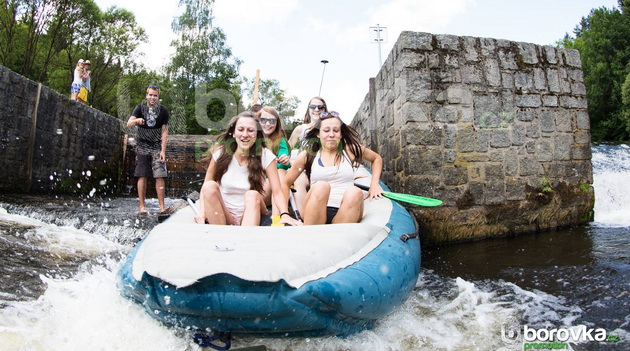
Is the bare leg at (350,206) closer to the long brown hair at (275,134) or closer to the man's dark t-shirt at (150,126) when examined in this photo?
the long brown hair at (275,134)

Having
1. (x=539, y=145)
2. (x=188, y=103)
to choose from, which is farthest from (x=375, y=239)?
(x=188, y=103)

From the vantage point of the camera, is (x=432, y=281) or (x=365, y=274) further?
(x=432, y=281)

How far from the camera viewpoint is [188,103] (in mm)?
28125

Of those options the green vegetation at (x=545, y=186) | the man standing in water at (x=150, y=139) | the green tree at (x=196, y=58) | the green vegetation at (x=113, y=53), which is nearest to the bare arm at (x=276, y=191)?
the man standing in water at (x=150, y=139)

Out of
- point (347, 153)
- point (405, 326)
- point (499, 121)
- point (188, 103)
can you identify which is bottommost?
point (405, 326)

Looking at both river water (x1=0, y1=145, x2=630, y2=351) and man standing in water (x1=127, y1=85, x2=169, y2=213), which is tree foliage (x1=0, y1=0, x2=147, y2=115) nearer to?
man standing in water (x1=127, y1=85, x2=169, y2=213)

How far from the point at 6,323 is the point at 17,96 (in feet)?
17.6

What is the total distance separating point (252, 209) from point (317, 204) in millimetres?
394

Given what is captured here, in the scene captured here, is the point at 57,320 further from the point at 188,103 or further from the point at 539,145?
the point at 188,103

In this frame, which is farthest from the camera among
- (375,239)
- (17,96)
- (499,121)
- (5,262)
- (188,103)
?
(188,103)

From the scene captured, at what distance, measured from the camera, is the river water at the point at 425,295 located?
197 cm

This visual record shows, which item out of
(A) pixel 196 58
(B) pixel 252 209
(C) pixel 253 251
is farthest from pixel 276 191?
(A) pixel 196 58

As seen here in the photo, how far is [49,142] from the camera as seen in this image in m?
6.98

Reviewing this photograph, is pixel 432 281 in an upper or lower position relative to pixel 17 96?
lower
